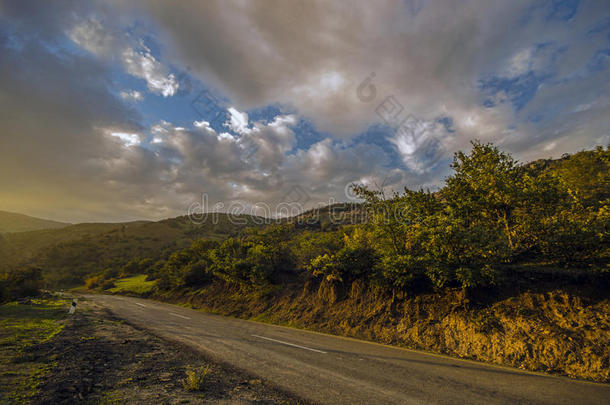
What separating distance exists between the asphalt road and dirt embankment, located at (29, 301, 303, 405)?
0.65 meters

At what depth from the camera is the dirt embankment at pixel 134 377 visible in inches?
176

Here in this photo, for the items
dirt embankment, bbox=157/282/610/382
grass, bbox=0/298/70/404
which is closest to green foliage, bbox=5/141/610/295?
dirt embankment, bbox=157/282/610/382

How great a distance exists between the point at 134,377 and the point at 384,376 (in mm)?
6113

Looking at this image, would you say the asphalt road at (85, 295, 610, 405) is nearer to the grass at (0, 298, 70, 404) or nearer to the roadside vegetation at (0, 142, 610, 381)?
the roadside vegetation at (0, 142, 610, 381)

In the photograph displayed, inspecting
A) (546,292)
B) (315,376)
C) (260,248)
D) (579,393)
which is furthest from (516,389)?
(260,248)

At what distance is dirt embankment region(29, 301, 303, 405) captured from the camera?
4.48 meters

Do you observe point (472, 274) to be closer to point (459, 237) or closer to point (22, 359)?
point (459, 237)

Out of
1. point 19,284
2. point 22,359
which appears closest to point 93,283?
point 19,284

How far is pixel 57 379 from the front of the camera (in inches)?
193

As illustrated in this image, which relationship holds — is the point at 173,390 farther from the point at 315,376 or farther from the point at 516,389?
the point at 516,389

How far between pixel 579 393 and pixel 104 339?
46.8ft

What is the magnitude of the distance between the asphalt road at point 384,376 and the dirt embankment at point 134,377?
2.12ft

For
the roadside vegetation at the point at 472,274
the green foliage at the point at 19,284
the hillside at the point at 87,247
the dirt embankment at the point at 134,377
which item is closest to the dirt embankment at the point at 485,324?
the roadside vegetation at the point at 472,274

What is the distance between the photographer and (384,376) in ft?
20.3
